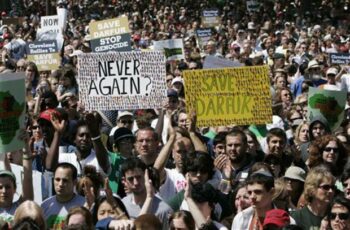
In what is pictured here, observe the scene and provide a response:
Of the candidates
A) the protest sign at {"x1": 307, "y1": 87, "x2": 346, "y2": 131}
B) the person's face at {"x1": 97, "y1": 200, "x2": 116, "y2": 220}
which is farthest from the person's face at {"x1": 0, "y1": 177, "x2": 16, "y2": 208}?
the protest sign at {"x1": 307, "y1": 87, "x2": 346, "y2": 131}

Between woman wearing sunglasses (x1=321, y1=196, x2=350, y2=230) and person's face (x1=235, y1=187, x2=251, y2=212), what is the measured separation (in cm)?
74

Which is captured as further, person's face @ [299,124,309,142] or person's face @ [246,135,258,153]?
person's face @ [299,124,309,142]

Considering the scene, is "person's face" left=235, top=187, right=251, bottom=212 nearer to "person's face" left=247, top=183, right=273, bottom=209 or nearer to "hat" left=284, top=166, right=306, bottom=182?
"person's face" left=247, top=183, right=273, bottom=209

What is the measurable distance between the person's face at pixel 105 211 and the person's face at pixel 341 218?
1.46m

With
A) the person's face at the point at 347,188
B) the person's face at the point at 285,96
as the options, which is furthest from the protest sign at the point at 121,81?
the person's face at the point at 347,188

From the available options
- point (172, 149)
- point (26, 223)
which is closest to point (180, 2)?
point (172, 149)

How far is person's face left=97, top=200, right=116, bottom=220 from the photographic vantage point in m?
8.04

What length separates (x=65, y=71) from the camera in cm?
1535

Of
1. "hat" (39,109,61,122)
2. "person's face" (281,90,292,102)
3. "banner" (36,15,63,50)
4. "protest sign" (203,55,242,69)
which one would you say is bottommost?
"person's face" (281,90,292,102)

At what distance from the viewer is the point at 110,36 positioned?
17172 mm

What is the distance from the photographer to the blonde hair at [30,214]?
7.56 m

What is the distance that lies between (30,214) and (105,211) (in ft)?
2.08

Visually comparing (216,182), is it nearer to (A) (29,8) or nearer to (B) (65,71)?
(B) (65,71)

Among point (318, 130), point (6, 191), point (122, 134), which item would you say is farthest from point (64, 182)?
point (318, 130)
